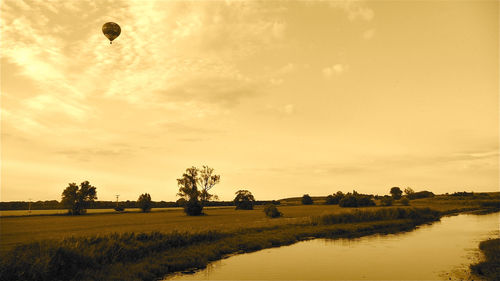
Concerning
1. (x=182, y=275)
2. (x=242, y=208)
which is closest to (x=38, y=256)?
(x=182, y=275)

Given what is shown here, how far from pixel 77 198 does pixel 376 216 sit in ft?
289

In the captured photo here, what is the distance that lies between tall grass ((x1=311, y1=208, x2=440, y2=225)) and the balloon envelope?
132 feet

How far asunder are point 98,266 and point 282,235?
24.4m

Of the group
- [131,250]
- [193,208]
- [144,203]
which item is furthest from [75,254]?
[144,203]

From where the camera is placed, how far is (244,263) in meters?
27.4

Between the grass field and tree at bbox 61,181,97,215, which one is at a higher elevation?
tree at bbox 61,181,97,215

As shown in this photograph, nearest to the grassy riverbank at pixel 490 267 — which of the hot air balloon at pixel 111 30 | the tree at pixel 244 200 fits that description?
the hot air balloon at pixel 111 30

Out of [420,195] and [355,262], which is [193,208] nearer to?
[355,262]

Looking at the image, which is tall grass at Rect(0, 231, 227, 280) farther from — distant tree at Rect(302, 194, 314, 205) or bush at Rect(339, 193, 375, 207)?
distant tree at Rect(302, 194, 314, 205)

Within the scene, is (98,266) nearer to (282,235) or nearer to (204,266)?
(204,266)

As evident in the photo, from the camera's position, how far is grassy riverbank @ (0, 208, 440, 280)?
736 inches

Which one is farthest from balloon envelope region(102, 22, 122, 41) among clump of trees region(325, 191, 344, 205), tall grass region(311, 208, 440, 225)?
clump of trees region(325, 191, 344, 205)

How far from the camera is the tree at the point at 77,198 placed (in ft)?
342

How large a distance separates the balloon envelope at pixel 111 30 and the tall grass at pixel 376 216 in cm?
4019
